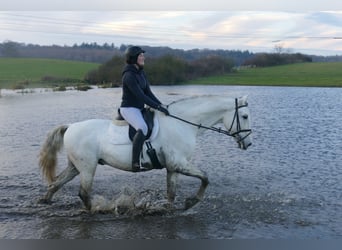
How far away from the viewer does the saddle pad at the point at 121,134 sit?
5.71m

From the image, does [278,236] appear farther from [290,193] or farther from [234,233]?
[290,193]

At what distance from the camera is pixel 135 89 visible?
211 inches

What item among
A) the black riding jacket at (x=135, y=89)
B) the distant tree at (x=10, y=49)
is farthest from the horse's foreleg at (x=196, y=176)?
the distant tree at (x=10, y=49)

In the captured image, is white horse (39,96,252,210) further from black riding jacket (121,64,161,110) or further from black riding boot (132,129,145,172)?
black riding jacket (121,64,161,110)

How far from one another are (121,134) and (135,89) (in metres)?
0.74

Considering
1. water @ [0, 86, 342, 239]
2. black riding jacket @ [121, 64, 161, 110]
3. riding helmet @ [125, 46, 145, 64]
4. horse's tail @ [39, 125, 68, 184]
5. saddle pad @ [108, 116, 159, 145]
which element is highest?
riding helmet @ [125, 46, 145, 64]

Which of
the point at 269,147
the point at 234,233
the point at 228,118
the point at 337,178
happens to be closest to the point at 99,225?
the point at 234,233

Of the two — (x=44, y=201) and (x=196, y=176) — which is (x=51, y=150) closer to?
(x=44, y=201)

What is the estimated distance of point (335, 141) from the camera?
1239cm

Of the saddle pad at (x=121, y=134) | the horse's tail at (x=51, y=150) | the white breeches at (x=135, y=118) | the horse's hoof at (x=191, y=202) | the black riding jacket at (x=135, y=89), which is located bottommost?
the horse's hoof at (x=191, y=202)

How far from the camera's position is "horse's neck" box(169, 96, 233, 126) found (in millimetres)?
5926

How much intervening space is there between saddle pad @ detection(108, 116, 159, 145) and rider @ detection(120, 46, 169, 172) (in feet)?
0.53

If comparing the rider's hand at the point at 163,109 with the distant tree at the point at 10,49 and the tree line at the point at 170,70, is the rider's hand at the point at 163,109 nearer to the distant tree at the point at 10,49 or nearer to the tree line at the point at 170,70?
the distant tree at the point at 10,49

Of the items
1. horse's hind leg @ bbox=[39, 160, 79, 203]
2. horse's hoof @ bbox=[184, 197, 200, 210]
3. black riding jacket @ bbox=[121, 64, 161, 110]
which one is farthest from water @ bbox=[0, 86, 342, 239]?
black riding jacket @ bbox=[121, 64, 161, 110]
